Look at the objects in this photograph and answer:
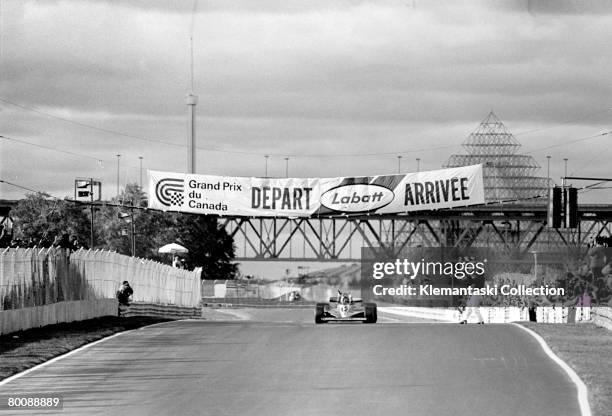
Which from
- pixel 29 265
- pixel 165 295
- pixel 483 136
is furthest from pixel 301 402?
pixel 483 136

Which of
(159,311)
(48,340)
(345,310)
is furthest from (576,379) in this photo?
(159,311)

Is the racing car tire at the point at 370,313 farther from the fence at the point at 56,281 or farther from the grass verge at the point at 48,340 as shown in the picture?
the fence at the point at 56,281

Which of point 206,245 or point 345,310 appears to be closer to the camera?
point 345,310

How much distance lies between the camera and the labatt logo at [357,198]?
211 feet

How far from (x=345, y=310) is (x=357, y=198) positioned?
81.3 ft

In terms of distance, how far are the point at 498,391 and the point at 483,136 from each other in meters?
173

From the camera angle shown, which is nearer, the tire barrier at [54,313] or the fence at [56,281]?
the tire barrier at [54,313]

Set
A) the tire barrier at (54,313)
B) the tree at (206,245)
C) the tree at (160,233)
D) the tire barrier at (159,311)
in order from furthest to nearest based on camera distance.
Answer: the tree at (206,245) → the tree at (160,233) → the tire barrier at (159,311) → the tire barrier at (54,313)

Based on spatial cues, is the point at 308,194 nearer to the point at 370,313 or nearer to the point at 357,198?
the point at 357,198

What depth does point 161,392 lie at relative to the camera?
19906 millimetres

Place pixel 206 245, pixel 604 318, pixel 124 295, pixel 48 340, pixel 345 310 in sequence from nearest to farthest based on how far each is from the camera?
1. pixel 48 340
2. pixel 604 318
3. pixel 345 310
4. pixel 124 295
5. pixel 206 245

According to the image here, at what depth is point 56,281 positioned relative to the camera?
34.8 metres

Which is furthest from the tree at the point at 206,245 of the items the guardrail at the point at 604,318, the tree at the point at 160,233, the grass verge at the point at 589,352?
the grass verge at the point at 589,352

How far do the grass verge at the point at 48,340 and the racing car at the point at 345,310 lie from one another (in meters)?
5.53
